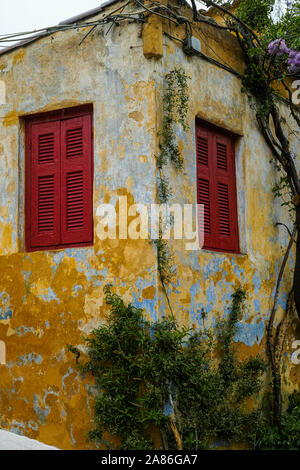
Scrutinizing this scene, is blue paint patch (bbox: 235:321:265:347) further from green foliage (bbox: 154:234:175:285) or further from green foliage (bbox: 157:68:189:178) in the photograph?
green foliage (bbox: 157:68:189:178)

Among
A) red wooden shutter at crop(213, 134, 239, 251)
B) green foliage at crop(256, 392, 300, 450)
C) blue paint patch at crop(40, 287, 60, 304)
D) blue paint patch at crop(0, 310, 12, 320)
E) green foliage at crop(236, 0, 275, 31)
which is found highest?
green foliage at crop(236, 0, 275, 31)

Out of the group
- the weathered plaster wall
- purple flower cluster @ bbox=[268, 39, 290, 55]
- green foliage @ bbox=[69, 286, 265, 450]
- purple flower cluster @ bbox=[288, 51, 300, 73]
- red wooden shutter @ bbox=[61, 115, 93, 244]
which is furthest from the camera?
purple flower cluster @ bbox=[288, 51, 300, 73]

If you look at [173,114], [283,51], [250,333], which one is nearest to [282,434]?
[250,333]

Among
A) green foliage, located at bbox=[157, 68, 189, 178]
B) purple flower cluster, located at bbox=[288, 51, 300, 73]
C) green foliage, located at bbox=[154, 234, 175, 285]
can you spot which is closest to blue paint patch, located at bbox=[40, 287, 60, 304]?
green foliage, located at bbox=[154, 234, 175, 285]

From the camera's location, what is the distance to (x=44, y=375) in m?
6.48

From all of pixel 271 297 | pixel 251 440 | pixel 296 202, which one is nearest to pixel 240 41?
pixel 296 202

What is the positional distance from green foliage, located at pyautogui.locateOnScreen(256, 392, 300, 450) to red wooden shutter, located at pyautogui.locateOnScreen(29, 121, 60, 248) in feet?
10.6

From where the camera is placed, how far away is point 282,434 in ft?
22.9

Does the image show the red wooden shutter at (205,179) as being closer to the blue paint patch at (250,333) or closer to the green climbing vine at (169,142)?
the green climbing vine at (169,142)

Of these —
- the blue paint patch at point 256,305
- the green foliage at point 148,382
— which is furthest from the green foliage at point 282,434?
the blue paint patch at point 256,305

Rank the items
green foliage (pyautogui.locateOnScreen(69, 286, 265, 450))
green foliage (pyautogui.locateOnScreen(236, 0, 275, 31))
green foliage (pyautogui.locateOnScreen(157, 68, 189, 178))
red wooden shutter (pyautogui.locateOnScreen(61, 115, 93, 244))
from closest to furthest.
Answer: green foliage (pyautogui.locateOnScreen(69, 286, 265, 450)), green foliage (pyautogui.locateOnScreen(157, 68, 189, 178)), red wooden shutter (pyautogui.locateOnScreen(61, 115, 93, 244)), green foliage (pyautogui.locateOnScreen(236, 0, 275, 31))

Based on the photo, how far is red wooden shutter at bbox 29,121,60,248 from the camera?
22.5ft

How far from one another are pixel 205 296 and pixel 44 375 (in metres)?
1.95

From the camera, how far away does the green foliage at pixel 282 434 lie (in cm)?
671
